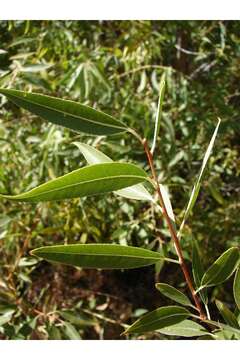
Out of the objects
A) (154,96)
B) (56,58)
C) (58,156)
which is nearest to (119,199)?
(58,156)

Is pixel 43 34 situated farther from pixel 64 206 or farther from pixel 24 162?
pixel 64 206

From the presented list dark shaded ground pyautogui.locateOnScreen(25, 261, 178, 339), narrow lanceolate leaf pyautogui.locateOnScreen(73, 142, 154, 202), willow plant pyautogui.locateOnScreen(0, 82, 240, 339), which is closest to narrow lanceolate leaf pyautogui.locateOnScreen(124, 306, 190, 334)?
willow plant pyautogui.locateOnScreen(0, 82, 240, 339)

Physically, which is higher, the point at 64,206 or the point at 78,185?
the point at 78,185

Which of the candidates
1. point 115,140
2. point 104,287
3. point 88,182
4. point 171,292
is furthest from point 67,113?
point 104,287

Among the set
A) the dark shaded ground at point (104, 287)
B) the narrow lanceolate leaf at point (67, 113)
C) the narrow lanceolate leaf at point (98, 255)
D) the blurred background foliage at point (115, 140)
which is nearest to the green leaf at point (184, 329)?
the narrow lanceolate leaf at point (98, 255)

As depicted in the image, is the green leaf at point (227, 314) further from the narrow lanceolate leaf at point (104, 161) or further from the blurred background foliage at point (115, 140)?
the blurred background foliage at point (115, 140)

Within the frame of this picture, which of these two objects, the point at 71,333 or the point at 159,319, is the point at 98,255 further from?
the point at 71,333
